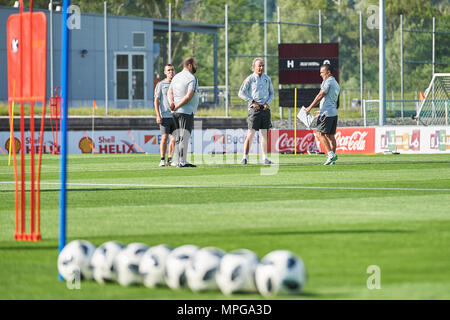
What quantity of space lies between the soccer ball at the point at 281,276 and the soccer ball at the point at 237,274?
57 millimetres

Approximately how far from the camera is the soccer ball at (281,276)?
5.89 metres

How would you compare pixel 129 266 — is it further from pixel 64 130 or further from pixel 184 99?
pixel 184 99

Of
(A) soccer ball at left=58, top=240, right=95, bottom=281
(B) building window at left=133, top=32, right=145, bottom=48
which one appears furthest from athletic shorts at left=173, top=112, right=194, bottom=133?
(B) building window at left=133, top=32, right=145, bottom=48

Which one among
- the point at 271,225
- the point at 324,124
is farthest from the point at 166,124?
the point at 271,225

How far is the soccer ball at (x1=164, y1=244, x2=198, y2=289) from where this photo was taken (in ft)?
20.3

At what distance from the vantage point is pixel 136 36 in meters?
59.8

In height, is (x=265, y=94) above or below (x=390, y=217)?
above

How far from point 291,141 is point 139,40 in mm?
30434

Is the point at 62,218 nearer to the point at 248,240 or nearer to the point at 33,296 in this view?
the point at 33,296

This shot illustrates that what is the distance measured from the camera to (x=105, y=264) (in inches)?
258

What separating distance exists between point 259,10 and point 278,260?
102 m
